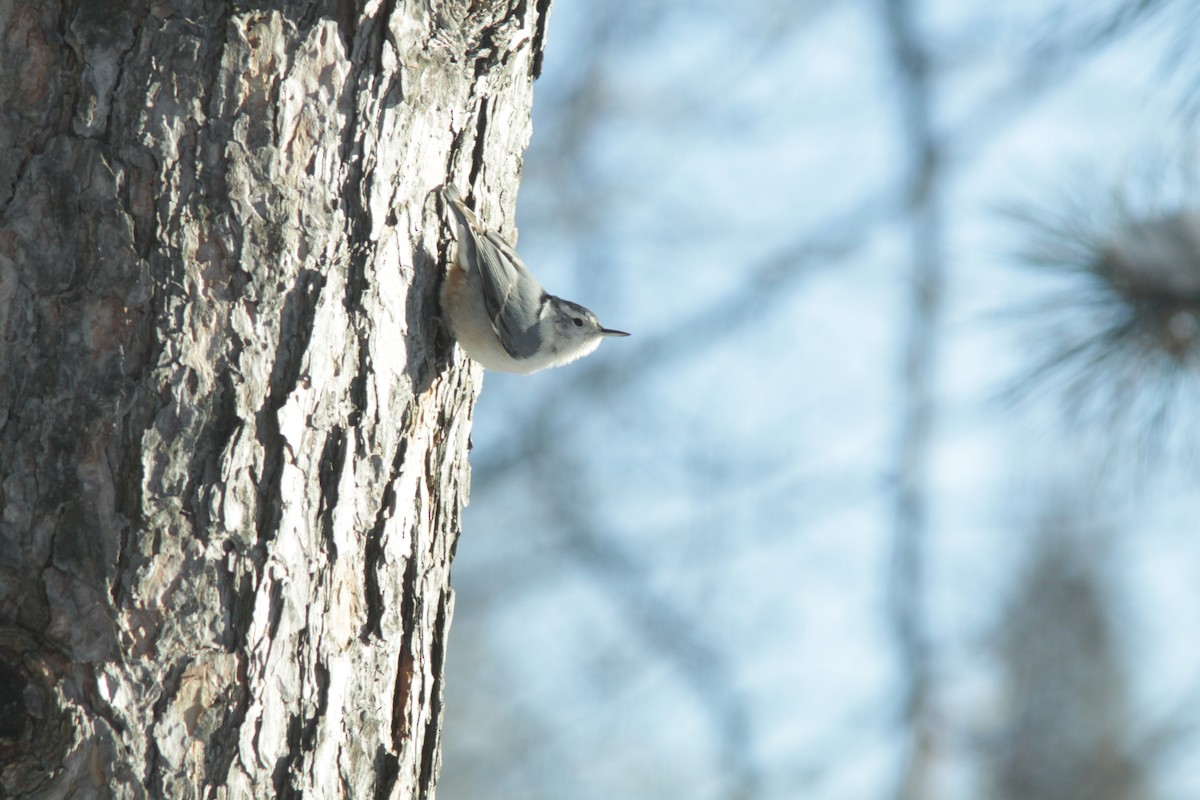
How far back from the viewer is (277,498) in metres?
1.60

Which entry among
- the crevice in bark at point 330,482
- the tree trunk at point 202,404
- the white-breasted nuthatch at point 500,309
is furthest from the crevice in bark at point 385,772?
the white-breasted nuthatch at point 500,309

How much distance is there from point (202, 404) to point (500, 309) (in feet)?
3.37

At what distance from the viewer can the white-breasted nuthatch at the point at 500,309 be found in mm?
2107

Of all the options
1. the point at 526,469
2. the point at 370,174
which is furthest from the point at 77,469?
the point at 526,469

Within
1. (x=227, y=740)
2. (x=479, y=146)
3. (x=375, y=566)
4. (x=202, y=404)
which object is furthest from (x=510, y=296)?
(x=227, y=740)

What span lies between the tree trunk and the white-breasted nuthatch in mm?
285

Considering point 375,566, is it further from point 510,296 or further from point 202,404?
point 510,296

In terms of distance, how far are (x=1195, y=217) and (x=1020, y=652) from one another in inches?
395

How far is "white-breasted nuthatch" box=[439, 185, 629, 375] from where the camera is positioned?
211 centimetres

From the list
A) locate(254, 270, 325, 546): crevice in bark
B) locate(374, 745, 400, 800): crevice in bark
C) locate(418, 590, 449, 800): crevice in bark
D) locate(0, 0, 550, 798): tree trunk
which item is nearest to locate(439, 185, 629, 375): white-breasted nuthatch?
locate(0, 0, 550, 798): tree trunk

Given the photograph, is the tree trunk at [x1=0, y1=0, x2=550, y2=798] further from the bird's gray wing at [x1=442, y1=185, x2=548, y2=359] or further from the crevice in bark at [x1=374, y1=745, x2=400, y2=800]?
the bird's gray wing at [x1=442, y1=185, x2=548, y2=359]

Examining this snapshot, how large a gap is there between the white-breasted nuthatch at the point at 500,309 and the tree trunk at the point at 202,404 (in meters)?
0.29

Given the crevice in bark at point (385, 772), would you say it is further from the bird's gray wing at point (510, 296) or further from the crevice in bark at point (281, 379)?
the bird's gray wing at point (510, 296)

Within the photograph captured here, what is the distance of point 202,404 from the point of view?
5.08ft
